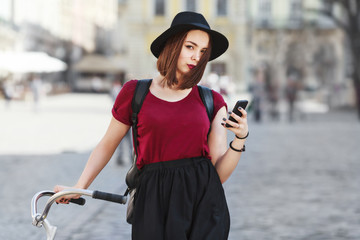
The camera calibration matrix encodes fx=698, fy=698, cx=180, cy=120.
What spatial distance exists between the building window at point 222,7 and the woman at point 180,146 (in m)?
44.3

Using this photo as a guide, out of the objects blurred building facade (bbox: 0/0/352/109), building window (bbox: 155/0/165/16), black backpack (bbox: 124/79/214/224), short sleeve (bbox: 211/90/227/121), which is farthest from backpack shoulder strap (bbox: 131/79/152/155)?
building window (bbox: 155/0/165/16)

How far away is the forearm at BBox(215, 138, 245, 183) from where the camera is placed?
2.96 m

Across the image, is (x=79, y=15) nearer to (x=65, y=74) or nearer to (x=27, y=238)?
(x=65, y=74)

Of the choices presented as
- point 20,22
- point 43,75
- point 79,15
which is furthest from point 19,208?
point 79,15

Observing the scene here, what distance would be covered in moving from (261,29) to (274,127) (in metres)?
42.6

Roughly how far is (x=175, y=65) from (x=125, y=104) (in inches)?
10.8

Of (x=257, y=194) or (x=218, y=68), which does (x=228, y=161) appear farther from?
(x=218, y=68)

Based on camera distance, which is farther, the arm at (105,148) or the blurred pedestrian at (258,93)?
the blurred pedestrian at (258,93)

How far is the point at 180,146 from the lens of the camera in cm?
290

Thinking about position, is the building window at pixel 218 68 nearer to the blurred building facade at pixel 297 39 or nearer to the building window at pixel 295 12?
the blurred building facade at pixel 297 39

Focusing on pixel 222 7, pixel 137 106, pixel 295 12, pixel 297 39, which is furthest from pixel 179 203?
pixel 295 12

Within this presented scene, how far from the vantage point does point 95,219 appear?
22.0ft

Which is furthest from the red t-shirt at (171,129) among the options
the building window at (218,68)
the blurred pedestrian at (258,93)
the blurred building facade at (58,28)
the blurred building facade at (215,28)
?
the building window at (218,68)

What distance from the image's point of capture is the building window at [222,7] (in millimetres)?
46688
